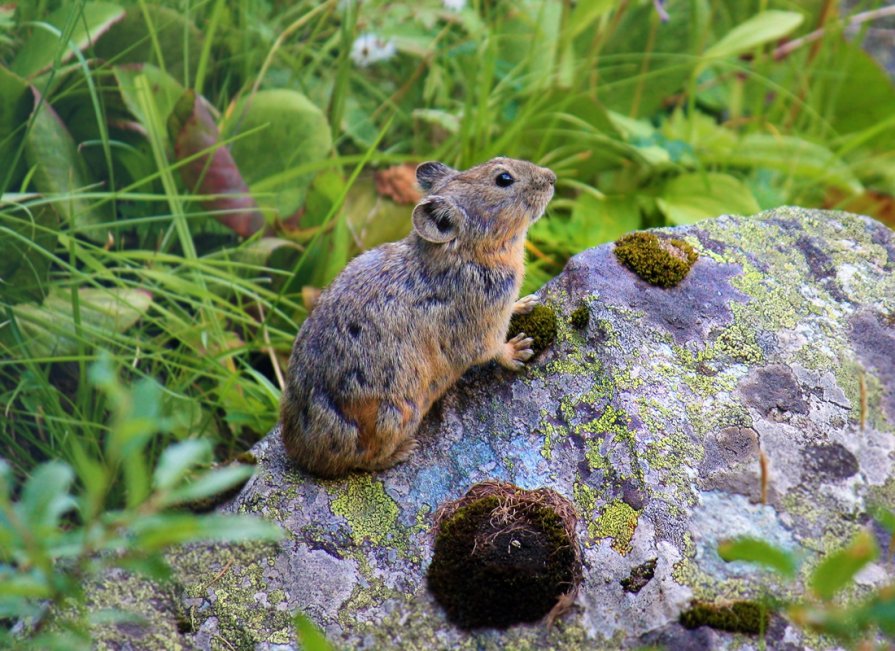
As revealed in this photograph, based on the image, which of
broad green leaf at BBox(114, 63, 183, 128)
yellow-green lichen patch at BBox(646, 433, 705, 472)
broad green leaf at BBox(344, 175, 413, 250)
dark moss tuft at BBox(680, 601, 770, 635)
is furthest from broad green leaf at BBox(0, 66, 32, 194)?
dark moss tuft at BBox(680, 601, 770, 635)

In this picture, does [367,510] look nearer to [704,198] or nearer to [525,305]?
[525,305]

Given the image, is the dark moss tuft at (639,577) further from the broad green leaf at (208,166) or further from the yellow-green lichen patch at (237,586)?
the broad green leaf at (208,166)

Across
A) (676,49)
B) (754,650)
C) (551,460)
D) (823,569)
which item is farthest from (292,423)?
(676,49)

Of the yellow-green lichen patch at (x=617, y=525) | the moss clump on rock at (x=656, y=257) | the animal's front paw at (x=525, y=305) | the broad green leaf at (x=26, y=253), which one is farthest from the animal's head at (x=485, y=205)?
the broad green leaf at (x=26, y=253)

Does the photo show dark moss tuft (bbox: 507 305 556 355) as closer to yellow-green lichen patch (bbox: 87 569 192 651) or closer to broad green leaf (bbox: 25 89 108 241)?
yellow-green lichen patch (bbox: 87 569 192 651)

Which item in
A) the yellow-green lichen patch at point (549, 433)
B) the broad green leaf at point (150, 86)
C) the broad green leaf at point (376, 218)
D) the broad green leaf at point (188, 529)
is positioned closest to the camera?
the broad green leaf at point (188, 529)

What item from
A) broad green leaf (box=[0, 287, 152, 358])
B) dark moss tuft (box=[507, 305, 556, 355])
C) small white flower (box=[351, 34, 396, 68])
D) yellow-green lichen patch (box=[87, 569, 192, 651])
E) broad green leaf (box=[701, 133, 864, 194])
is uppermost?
small white flower (box=[351, 34, 396, 68])

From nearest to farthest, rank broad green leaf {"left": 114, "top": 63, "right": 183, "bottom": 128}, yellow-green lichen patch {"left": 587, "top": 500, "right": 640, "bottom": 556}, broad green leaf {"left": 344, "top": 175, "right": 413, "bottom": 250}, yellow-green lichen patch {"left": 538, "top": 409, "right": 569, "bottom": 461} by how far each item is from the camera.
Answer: yellow-green lichen patch {"left": 587, "top": 500, "right": 640, "bottom": 556} < yellow-green lichen patch {"left": 538, "top": 409, "right": 569, "bottom": 461} < broad green leaf {"left": 114, "top": 63, "right": 183, "bottom": 128} < broad green leaf {"left": 344, "top": 175, "right": 413, "bottom": 250}
